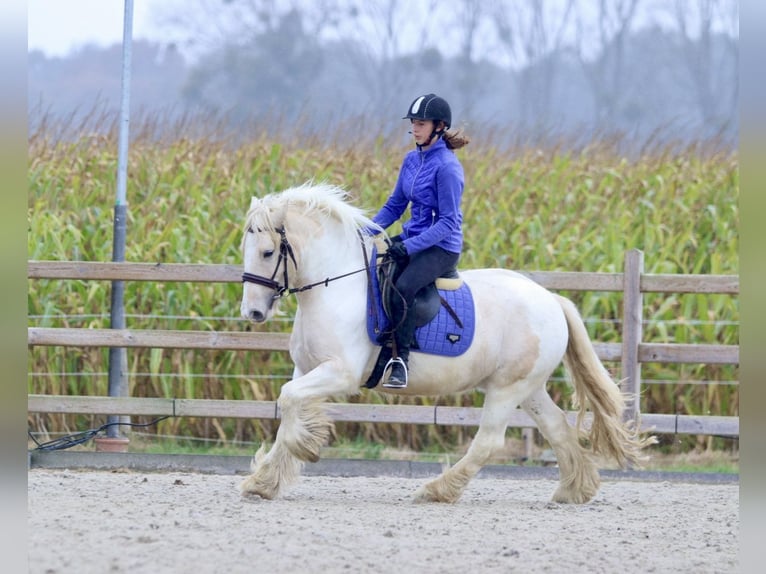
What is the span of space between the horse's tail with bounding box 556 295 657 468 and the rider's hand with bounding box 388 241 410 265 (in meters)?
1.08

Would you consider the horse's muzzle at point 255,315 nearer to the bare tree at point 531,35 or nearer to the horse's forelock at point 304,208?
the horse's forelock at point 304,208

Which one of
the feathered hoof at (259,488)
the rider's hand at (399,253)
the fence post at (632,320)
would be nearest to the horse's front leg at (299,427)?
the feathered hoof at (259,488)

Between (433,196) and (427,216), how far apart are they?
13cm

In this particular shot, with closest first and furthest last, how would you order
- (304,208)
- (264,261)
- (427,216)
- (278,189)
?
(264,261) < (304,208) < (427,216) < (278,189)

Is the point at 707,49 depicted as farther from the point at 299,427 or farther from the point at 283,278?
the point at 299,427

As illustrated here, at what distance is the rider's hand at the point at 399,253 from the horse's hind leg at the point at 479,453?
2.97 feet

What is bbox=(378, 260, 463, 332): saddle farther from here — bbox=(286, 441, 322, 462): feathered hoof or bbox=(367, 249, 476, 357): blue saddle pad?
bbox=(286, 441, 322, 462): feathered hoof

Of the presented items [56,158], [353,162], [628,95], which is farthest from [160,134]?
[628,95]

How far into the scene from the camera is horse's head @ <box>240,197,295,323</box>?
5.85 metres

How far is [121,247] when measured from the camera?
29.6 ft

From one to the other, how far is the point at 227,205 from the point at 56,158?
2.29m

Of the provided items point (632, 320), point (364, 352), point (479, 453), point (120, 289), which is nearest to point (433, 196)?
point (364, 352)

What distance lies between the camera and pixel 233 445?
9.32m

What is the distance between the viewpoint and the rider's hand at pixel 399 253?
622 cm
